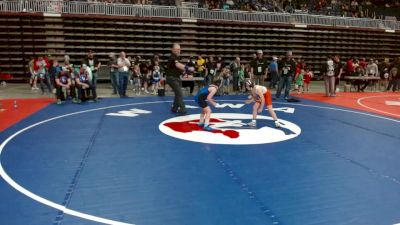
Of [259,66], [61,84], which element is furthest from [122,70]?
[259,66]

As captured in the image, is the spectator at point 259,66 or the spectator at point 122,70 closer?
the spectator at point 122,70

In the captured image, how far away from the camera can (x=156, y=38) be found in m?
21.5

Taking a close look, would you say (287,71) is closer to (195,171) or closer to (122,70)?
(122,70)

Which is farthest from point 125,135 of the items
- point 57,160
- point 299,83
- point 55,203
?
point 299,83

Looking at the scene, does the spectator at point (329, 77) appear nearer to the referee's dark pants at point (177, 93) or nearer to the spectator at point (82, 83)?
the referee's dark pants at point (177, 93)

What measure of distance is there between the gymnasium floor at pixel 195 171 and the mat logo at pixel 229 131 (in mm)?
24

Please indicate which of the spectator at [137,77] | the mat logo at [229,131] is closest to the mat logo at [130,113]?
the mat logo at [229,131]

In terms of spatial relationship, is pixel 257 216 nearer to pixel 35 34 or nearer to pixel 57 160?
pixel 57 160

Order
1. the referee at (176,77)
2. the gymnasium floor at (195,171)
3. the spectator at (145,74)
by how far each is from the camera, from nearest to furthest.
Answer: the gymnasium floor at (195,171) < the referee at (176,77) < the spectator at (145,74)

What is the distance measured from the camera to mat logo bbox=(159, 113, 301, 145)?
7103 mm

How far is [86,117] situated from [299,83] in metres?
10.6

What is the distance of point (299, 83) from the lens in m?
16.6

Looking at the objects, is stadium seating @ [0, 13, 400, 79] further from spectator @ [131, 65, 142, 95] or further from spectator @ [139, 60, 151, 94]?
spectator @ [131, 65, 142, 95]

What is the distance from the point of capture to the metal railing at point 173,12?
19203 millimetres
